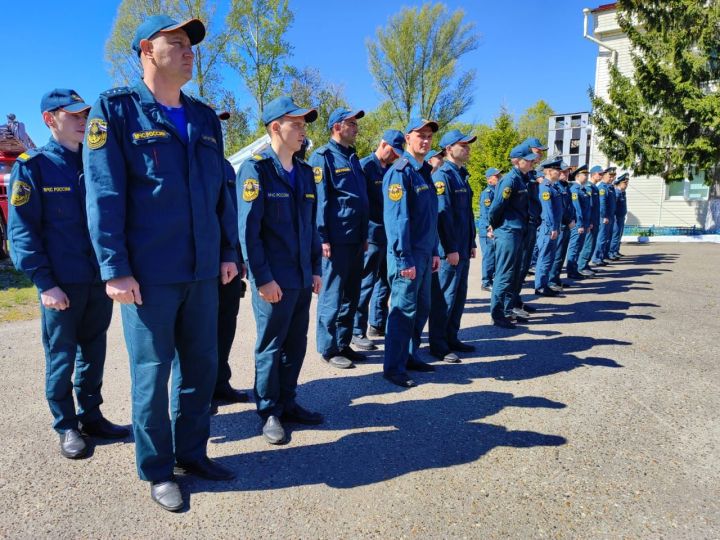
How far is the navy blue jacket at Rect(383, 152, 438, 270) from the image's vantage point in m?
4.15

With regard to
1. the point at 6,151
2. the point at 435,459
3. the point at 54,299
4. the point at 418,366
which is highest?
the point at 6,151

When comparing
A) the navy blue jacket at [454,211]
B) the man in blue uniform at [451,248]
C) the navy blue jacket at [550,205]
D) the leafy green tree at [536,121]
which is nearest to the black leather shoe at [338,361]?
the man in blue uniform at [451,248]

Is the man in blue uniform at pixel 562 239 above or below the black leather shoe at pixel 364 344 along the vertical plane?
above

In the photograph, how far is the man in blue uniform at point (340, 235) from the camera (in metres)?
4.80

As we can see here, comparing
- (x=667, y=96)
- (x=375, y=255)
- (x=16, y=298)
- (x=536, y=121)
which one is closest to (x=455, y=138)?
(x=375, y=255)

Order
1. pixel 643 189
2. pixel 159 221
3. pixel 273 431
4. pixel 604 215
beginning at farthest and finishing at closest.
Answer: pixel 643 189, pixel 604 215, pixel 273 431, pixel 159 221

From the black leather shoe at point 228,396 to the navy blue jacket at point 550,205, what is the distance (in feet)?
20.2

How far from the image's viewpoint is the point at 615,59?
889 inches

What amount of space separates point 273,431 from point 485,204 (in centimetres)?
672

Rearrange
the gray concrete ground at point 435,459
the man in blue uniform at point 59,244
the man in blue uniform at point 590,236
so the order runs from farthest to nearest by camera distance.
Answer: the man in blue uniform at point 590,236, the man in blue uniform at point 59,244, the gray concrete ground at point 435,459

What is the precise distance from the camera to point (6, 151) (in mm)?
11250

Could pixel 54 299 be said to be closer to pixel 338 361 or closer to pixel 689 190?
pixel 338 361

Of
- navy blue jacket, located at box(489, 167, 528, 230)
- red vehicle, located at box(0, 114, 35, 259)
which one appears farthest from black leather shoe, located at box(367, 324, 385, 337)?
red vehicle, located at box(0, 114, 35, 259)

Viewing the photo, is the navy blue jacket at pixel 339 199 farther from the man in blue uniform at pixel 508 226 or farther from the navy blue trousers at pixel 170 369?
the navy blue trousers at pixel 170 369
